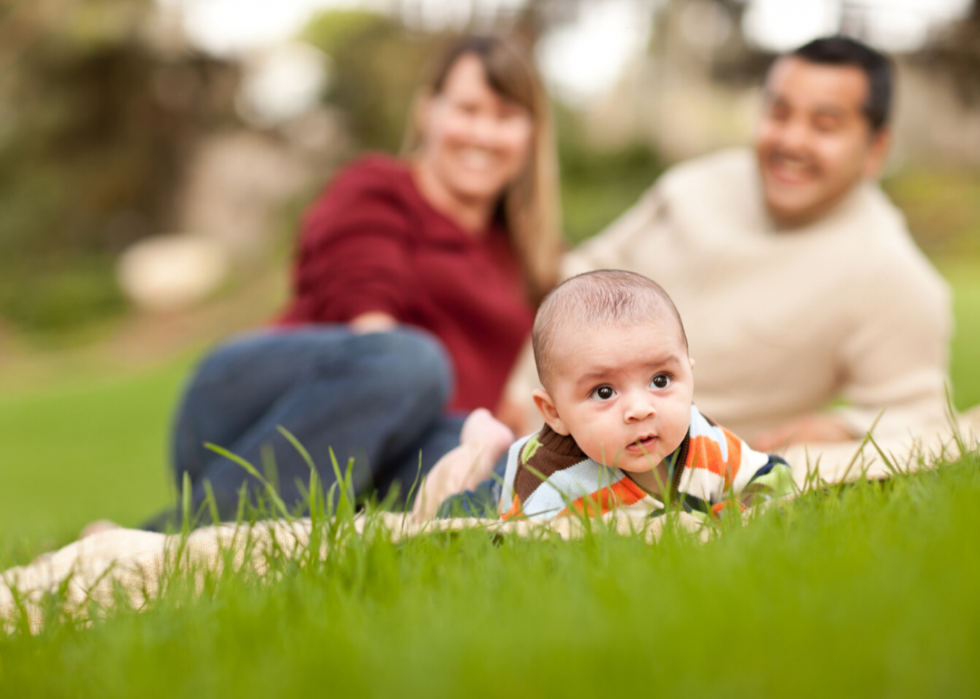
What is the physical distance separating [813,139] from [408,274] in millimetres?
1230

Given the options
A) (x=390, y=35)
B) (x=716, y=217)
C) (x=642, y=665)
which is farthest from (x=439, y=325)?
(x=390, y=35)

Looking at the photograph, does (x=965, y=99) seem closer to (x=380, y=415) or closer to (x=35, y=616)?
(x=380, y=415)

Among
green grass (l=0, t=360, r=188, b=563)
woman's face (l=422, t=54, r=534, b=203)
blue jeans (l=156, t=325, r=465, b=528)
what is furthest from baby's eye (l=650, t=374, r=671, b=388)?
green grass (l=0, t=360, r=188, b=563)

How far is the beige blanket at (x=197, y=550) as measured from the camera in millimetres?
1252

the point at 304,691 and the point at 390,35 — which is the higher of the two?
the point at 390,35

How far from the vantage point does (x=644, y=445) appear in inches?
50.7

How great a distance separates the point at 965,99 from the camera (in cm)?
1585

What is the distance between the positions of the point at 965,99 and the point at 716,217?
1592 centimetres

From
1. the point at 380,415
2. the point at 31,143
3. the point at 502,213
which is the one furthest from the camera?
the point at 31,143

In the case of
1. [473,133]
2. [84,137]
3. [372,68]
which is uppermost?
[372,68]

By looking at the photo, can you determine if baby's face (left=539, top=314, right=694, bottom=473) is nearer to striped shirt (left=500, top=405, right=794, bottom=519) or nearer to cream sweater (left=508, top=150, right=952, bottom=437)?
striped shirt (left=500, top=405, right=794, bottom=519)

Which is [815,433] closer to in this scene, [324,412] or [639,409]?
[639,409]

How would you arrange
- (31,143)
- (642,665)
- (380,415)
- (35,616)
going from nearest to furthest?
(642,665)
(35,616)
(380,415)
(31,143)

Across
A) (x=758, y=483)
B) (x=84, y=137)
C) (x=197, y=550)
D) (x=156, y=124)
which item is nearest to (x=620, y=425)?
(x=758, y=483)
